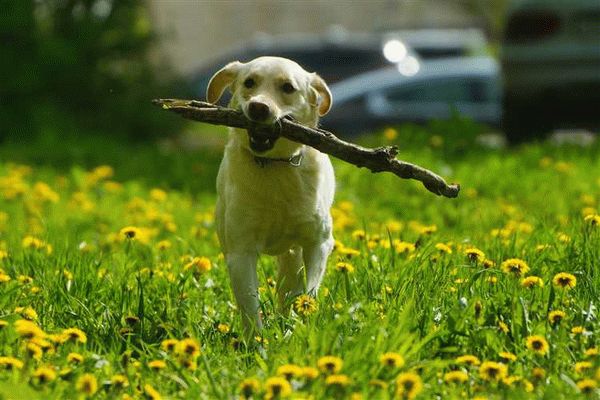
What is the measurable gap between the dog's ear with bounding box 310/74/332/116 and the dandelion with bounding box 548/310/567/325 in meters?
1.43

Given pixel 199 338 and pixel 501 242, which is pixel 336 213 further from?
pixel 199 338

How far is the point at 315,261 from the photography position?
4574 millimetres

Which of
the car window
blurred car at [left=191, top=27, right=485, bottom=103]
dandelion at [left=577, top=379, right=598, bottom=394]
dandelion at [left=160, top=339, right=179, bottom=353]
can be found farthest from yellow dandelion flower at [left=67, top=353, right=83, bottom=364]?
blurred car at [left=191, top=27, right=485, bottom=103]

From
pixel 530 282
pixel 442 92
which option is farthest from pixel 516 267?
pixel 442 92

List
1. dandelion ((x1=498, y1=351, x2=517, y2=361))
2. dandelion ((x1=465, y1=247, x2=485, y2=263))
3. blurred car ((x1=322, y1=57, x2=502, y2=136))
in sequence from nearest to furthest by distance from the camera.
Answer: dandelion ((x1=498, y1=351, x2=517, y2=361))
dandelion ((x1=465, y1=247, x2=485, y2=263))
blurred car ((x1=322, y1=57, x2=502, y2=136))

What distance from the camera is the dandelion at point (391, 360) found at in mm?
3291

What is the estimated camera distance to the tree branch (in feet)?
14.0

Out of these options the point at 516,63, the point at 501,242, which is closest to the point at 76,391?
the point at 501,242

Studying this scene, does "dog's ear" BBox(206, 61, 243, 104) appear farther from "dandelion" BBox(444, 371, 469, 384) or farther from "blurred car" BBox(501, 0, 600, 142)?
"blurred car" BBox(501, 0, 600, 142)

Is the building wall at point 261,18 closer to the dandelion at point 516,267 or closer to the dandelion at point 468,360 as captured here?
the dandelion at point 516,267

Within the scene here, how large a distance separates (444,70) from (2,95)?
730cm

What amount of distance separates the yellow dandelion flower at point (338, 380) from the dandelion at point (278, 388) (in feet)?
0.38

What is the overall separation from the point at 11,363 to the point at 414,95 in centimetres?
1391

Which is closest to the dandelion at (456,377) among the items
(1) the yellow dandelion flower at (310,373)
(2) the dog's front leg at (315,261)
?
(1) the yellow dandelion flower at (310,373)
